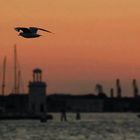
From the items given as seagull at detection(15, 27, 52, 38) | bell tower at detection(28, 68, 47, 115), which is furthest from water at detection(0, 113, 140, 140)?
seagull at detection(15, 27, 52, 38)

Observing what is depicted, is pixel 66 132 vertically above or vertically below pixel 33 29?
below

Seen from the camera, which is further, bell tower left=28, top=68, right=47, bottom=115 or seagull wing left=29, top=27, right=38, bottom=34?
bell tower left=28, top=68, right=47, bottom=115

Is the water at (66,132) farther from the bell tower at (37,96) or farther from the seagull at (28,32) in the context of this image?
the seagull at (28,32)

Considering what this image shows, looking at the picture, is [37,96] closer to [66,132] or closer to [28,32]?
[66,132]

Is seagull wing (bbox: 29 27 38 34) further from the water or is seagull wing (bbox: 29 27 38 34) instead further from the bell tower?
the bell tower

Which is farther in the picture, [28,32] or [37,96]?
[37,96]

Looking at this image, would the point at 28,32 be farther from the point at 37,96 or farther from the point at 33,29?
the point at 37,96

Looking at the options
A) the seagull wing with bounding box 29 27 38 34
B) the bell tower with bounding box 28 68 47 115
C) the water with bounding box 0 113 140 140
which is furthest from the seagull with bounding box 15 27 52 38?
the bell tower with bounding box 28 68 47 115

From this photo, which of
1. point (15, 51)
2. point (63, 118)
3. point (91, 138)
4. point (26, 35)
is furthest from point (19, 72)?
point (26, 35)

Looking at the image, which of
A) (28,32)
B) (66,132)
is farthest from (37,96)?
(28,32)

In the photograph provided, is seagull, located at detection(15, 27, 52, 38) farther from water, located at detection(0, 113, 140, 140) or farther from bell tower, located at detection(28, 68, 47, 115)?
bell tower, located at detection(28, 68, 47, 115)

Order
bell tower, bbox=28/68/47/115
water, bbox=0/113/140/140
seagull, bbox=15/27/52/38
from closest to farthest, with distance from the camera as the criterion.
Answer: seagull, bbox=15/27/52/38, water, bbox=0/113/140/140, bell tower, bbox=28/68/47/115

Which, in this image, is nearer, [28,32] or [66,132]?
[28,32]

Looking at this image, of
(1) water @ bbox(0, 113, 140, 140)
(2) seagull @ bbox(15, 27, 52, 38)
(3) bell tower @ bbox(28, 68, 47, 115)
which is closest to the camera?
(2) seagull @ bbox(15, 27, 52, 38)
